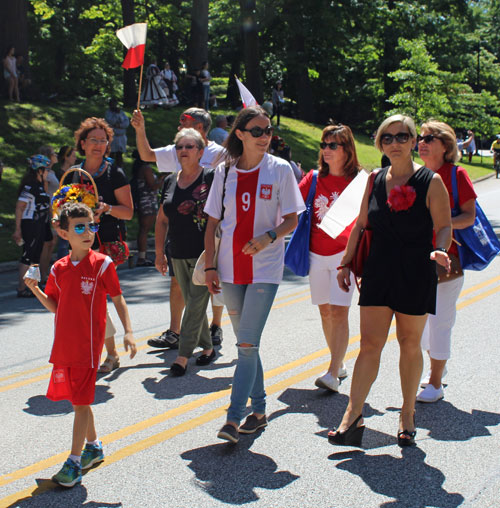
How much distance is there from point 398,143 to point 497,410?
212cm

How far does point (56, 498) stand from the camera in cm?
421

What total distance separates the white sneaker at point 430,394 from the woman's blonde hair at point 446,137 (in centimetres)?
169

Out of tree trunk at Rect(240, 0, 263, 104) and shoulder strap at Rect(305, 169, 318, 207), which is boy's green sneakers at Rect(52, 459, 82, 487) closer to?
shoulder strap at Rect(305, 169, 318, 207)

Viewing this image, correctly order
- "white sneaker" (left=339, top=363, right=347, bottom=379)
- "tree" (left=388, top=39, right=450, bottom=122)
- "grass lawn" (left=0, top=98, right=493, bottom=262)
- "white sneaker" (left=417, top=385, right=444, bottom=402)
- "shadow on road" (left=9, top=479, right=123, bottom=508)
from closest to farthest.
→ "shadow on road" (left=9, top=479, right=123, bottom=508) → "white sneaker" (left=417, top=385, right=444, bottom=402) → "white sneaker" (left=339, top=363, right=347, bottom=379) → "grass lawn" (left=0, top=98, right=493, bottom=262) → "tree" (left=388, top=39, right=450, bottom=122)

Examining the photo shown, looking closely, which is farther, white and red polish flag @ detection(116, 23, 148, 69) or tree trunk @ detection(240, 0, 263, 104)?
tree trunk @ detection(240, 0, 263, 104)

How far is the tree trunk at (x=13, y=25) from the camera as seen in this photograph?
79.2ft

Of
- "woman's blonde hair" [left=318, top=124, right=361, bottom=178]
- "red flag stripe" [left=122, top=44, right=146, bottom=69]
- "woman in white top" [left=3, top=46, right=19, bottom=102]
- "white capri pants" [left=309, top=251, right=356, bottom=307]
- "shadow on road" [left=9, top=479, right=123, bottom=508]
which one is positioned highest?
"woman in white top" [left=3, top=46, right=19, bottom=102]

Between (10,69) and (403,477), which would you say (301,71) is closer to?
(10,69)

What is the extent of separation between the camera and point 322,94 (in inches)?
1778

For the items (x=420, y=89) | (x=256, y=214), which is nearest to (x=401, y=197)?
(x=256, y=214)

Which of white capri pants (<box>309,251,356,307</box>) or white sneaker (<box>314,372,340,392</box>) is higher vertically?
white capri pants (<box>309,251,356,307</box>)

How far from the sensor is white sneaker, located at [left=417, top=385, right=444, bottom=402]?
5785 mm

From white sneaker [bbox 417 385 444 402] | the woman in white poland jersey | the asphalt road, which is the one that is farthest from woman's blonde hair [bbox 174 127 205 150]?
white sneaker [bbox 417 385 444 402]

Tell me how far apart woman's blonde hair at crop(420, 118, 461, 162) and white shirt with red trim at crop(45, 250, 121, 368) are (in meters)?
2.57
